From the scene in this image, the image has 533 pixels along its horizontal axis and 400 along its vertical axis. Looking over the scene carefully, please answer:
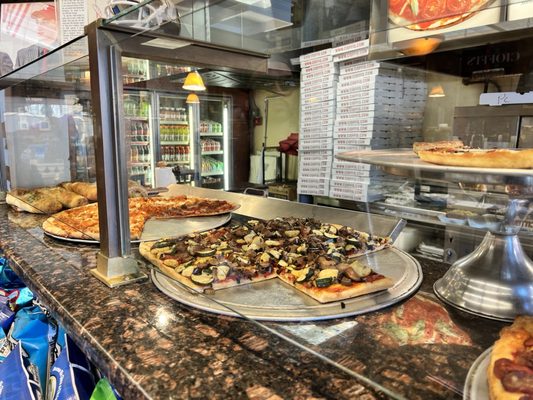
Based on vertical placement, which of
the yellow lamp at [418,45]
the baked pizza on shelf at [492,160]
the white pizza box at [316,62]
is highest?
the white pizza box at [316,62]

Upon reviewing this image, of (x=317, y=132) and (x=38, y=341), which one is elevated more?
(x=317, y=132)

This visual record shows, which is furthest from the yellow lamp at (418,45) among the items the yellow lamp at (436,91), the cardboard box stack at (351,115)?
the yellow lamp at (436,91)

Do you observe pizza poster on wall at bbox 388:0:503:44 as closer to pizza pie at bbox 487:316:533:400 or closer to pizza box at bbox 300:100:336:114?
pizza pie at bbox 487:316:533:400

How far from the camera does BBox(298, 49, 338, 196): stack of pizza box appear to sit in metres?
1.83

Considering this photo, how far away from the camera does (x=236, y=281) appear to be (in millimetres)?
865

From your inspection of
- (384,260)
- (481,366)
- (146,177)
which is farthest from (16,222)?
(481,366)

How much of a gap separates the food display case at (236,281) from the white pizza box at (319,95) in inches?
15.6

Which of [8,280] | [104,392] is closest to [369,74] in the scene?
[104,392]

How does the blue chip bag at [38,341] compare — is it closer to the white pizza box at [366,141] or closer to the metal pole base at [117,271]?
the metal pole base at [117,271]

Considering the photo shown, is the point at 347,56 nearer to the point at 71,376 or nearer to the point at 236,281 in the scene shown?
the point at 236,281

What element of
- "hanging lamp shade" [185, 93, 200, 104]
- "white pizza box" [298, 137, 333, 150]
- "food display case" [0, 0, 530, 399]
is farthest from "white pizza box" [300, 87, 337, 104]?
"hanging lamp shade" [185, 93, 200, 104]

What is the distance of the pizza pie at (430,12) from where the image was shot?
843 millimetres

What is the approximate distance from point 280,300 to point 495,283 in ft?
1.43

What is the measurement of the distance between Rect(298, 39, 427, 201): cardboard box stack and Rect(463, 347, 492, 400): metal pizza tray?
737mm
